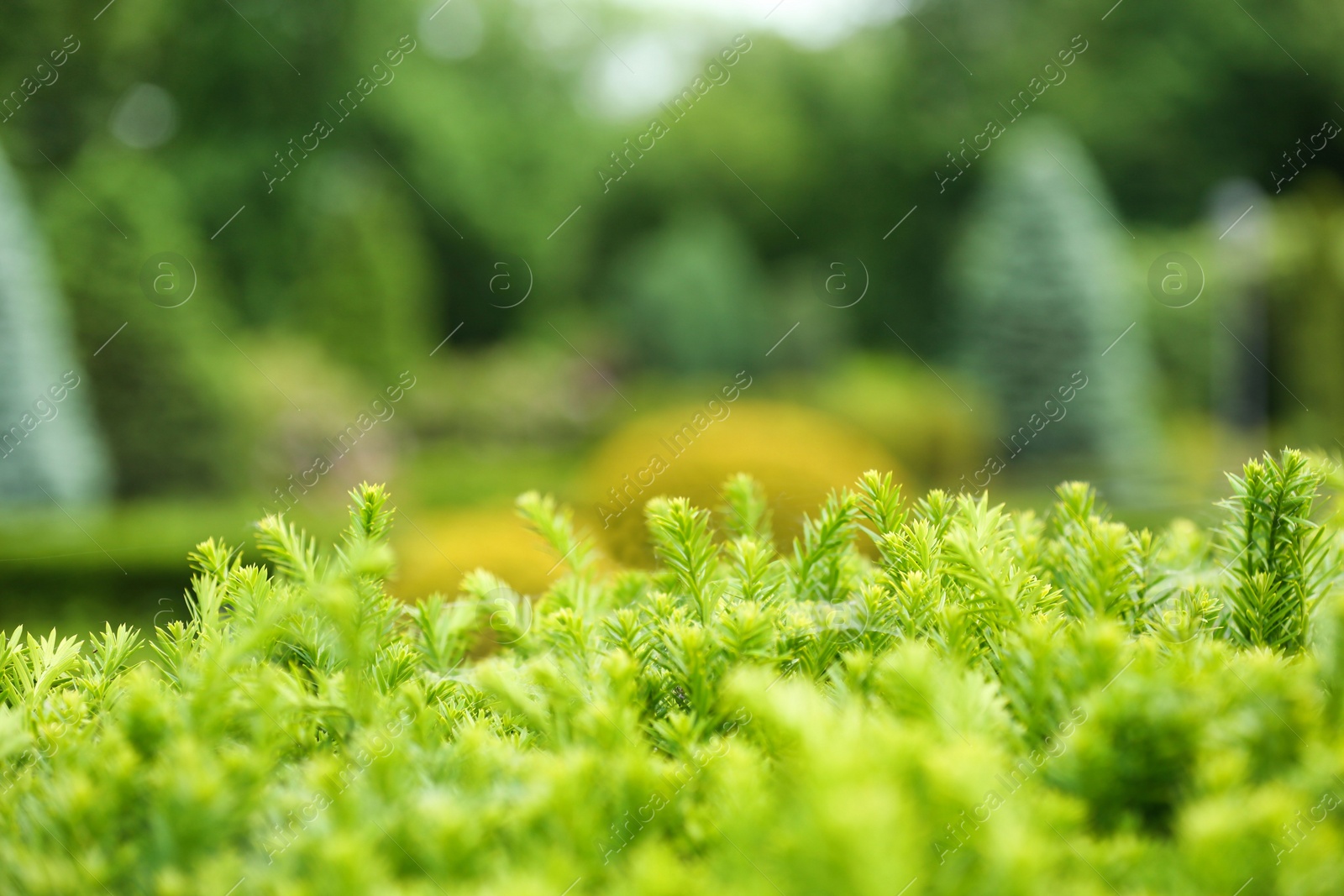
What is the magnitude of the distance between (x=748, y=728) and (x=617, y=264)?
27.1 metres

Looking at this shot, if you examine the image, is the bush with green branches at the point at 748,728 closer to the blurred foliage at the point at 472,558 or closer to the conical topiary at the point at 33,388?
the blurred foliage at the point at 472,558

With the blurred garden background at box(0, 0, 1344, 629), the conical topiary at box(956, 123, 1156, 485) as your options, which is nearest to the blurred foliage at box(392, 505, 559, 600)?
the blurred garden background at box(0, 0, 1344, 629)

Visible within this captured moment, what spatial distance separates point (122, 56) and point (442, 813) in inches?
645

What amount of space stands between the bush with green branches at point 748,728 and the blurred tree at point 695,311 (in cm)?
2085

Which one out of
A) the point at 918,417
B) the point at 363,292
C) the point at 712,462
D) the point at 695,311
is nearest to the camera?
the point at 712,462

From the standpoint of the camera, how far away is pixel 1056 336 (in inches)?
611

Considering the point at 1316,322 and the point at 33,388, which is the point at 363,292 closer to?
the point at 33,388

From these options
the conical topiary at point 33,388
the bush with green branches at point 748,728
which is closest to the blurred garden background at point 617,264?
the conical topiary at point 33,388

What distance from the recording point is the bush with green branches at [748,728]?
0.66 m

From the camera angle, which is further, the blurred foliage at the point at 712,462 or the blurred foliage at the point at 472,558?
the blurred foliage at the point at 712,462

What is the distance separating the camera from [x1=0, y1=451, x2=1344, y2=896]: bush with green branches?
0.66 m

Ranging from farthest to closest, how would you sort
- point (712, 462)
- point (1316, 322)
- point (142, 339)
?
point (1316, 322) < point (142, 339) < point (712, 462)

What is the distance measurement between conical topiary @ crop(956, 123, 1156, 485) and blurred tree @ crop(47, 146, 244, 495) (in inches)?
435

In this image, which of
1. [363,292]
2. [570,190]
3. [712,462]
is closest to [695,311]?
[570,190]
